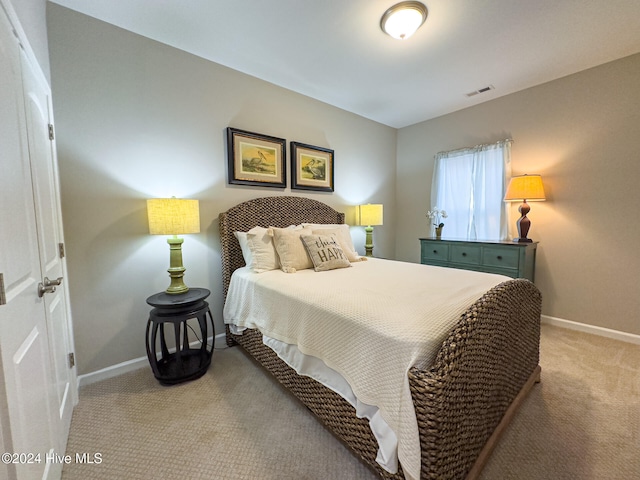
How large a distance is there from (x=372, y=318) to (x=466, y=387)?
1.50 ft

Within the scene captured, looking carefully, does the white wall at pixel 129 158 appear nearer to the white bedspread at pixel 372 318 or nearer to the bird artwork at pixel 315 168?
the bird artwork at pixel 315 168

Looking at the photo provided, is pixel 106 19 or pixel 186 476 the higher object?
pixel 106 19

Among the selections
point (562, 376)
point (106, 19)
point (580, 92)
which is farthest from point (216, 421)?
point (580, 92)

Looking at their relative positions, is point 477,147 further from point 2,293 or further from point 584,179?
point 2,293

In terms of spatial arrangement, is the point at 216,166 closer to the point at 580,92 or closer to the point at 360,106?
the point at 360,106

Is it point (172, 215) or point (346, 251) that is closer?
point (172, 215)

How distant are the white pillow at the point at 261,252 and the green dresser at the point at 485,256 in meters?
2.19

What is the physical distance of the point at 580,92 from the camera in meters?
2.68

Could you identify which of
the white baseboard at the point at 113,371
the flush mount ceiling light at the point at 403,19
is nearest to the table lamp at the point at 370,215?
the flush mount ceiling light at the point at 403,19

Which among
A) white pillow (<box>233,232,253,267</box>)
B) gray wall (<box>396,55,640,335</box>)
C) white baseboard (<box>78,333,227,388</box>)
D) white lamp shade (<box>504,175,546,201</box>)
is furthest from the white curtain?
white baseboard (<box>78,333,227,388</box>)

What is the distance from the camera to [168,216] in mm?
1952

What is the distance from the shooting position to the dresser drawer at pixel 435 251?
3332 mm

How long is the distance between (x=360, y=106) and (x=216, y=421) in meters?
3.65

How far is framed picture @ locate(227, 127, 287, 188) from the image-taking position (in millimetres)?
2594
